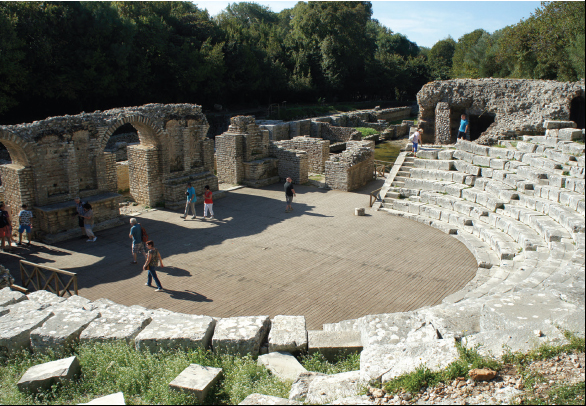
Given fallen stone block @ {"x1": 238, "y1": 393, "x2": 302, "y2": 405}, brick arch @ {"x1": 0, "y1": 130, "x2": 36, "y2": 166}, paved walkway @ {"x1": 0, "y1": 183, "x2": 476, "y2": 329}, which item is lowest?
paved walkway @ {"x1": 0, "y1": 183, "x2": 476, "y2": 329}

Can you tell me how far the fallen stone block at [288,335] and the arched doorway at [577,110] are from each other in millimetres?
15498

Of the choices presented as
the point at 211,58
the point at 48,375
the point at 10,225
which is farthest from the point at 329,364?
the point at 211,58

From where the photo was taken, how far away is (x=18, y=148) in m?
12.6

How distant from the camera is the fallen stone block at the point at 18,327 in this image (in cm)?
639

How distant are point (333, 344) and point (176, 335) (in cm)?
208

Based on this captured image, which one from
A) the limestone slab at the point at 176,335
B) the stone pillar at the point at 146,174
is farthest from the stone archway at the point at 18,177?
the limestone slab at the point at 176,335

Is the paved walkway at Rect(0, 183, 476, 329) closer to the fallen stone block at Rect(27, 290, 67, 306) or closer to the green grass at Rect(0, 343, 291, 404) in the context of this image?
the fallen stone block at Rect(27, 290, 67, 306)

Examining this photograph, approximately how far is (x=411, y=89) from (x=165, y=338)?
193 ft

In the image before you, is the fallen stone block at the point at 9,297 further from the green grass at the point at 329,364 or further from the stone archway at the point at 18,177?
the stone archway at the point at 18,177

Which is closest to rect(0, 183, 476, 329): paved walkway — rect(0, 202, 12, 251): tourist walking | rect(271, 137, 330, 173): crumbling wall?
rect(0, 202, 12, 251): tourist walking

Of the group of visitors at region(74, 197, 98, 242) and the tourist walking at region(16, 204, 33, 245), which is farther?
the group of visitors at region(74, 197, 98, 242)

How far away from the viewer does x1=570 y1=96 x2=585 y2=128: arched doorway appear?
56.3ft

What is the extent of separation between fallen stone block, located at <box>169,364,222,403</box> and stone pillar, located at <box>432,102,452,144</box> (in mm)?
17846

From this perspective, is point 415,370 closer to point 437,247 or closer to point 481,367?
point 481,367
